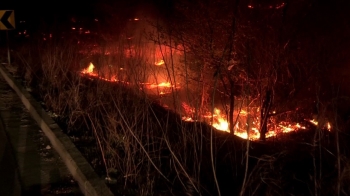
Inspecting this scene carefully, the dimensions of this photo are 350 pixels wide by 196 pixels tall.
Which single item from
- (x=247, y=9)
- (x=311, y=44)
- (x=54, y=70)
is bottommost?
(x=54, y=70)

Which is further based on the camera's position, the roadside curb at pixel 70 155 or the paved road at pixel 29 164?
the paved road at pixel 29 164

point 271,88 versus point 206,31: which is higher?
point 206,31

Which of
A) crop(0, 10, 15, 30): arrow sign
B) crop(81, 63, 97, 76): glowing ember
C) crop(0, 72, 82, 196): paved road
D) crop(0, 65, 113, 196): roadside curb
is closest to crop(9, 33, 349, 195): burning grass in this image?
crop(0, 65, 113, 196): roadside curb

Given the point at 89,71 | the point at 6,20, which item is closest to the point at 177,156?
the point at 89,71

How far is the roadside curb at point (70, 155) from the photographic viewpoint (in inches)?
166

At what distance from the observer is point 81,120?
22.9 feet

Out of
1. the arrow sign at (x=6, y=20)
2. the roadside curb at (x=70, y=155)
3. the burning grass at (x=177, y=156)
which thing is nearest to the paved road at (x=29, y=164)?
the roadside curb at (x=70, y=155)

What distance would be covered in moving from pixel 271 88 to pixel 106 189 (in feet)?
20.4

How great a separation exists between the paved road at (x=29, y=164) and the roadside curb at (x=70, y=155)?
0.09 meters

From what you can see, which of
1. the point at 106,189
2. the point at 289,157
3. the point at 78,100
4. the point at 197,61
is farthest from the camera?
the point at 197,61

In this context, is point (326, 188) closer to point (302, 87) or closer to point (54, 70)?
point (302, 87)

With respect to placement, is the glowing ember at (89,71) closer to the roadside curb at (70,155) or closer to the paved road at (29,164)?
the roadside curb at (70,155)

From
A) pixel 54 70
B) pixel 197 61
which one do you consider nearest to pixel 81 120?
pixel 54 70

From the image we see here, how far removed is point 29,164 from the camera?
521 centimetres
